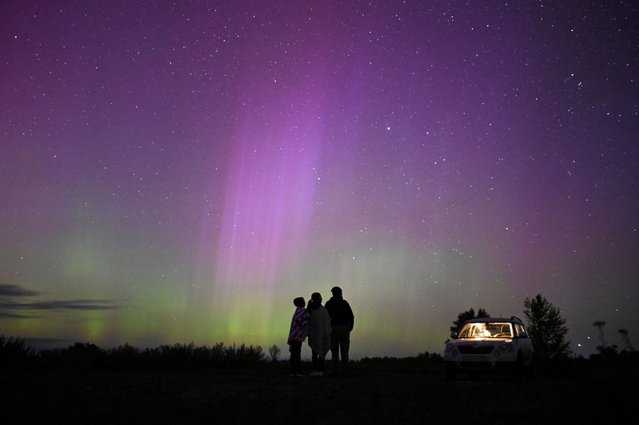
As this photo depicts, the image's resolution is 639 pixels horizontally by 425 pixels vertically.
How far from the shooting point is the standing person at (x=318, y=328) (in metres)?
16.1

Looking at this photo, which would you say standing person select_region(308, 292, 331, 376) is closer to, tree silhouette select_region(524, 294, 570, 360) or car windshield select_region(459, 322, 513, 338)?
car windshield select_region(459, 322, 513, 338)

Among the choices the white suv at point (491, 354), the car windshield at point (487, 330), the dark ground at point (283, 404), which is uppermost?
the car windshield at point (487, 330)

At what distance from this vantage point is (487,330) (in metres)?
17.3

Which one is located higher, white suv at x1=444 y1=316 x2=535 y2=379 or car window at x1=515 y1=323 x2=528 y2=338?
car window at x1=515 y1=323 x2=528 y2=338

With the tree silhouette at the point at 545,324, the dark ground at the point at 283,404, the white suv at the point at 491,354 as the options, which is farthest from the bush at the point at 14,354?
the tree silhouette at the point at 545,324

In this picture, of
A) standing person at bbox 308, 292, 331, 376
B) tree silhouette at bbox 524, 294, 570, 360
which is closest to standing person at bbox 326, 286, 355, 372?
standing person at bbox 308, 292, 331, 376

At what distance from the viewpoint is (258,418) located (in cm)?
710

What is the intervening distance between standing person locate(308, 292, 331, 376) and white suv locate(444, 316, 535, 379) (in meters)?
3.27

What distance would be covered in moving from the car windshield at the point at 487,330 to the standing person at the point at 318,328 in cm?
410

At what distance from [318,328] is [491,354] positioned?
4.64m

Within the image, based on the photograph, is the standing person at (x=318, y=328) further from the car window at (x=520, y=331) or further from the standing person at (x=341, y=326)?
the car window at (x=520, y=331)

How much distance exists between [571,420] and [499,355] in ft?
29.3

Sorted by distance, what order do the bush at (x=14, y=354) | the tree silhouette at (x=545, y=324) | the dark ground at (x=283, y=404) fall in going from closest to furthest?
the dark ground at (x=283, y=404) < the bush at (x=14, y=354) < the tree silhouette at (x=545, y=324)

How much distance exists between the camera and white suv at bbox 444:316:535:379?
1577 centimetres
